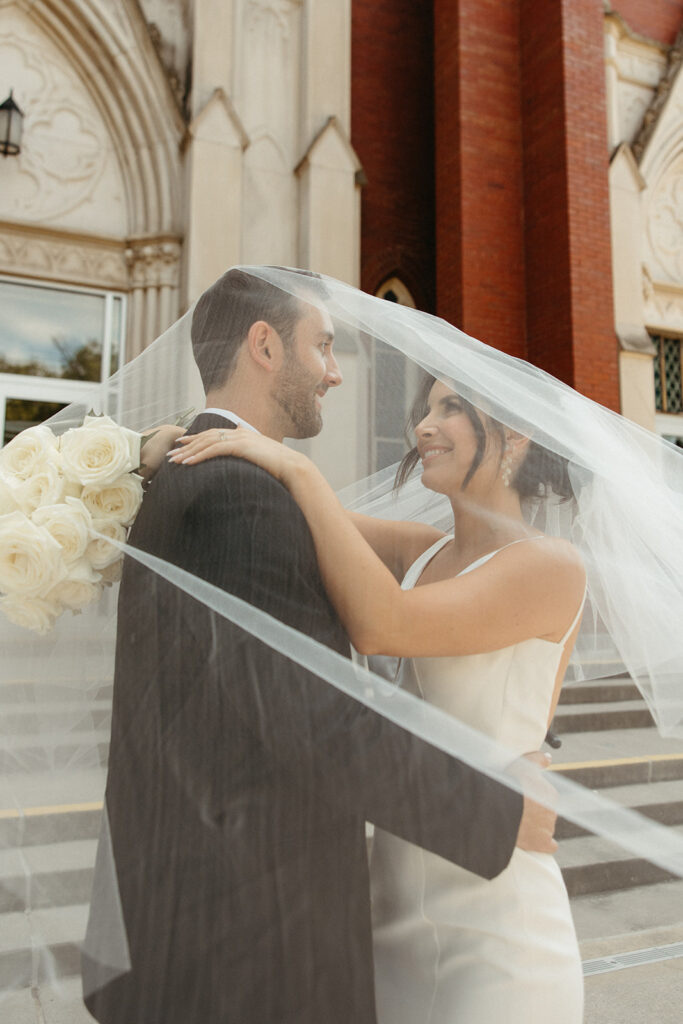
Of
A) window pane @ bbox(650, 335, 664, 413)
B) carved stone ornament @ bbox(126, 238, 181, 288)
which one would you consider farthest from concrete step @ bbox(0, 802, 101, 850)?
window pane @ bbox(650, 335, 664, 413)

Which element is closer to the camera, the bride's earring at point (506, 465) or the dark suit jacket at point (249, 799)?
the dark suit jacket at point (249, 799)

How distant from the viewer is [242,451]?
52.5 inches

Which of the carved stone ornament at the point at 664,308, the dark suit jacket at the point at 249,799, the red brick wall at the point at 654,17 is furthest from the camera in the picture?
the red brick wall at the point at 654,17

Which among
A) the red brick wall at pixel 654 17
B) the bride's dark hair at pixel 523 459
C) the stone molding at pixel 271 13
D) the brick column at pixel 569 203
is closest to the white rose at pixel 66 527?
the bride's dark hair at pixel 523 459

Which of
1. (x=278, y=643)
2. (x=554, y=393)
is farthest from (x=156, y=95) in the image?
(x=278, y=643)

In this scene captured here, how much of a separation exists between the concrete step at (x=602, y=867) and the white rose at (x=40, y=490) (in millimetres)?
1178

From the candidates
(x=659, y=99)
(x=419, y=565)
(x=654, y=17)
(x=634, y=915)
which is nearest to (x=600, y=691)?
A: (x=634, y=915)

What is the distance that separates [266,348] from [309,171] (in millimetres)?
7603

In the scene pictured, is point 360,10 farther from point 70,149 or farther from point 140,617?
point 140,617

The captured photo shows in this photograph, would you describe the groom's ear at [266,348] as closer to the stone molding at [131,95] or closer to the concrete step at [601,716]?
the concrete step at [601,716]

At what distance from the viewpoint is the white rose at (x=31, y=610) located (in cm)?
140

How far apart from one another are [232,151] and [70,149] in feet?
5.49

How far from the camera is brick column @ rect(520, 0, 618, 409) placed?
888 cm

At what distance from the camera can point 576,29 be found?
9180 millimetres
